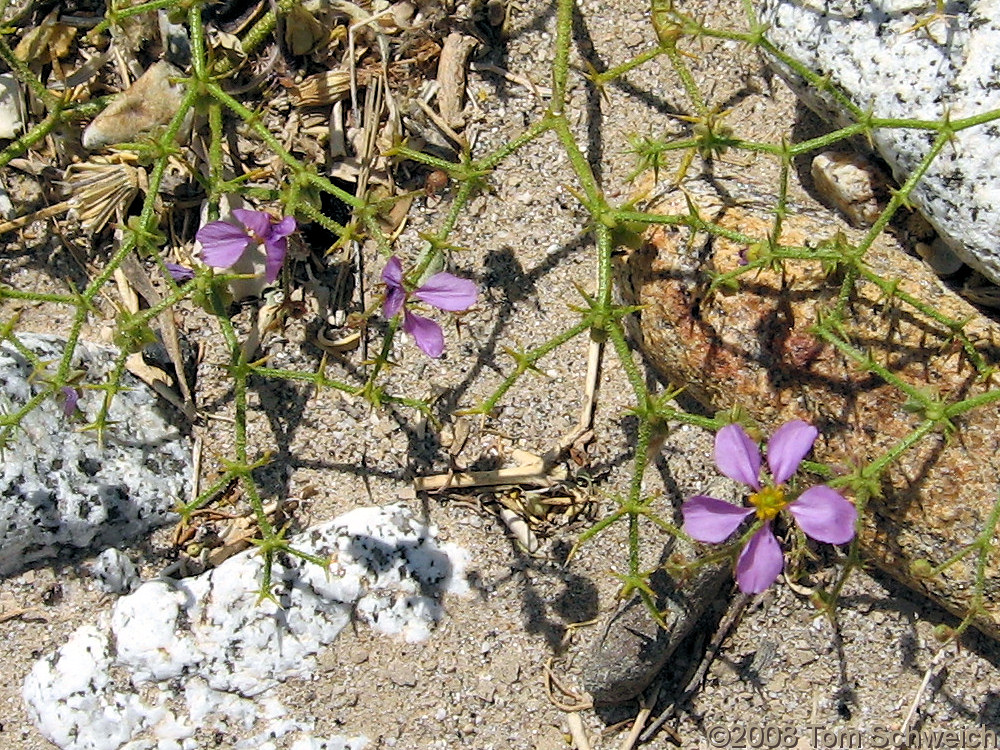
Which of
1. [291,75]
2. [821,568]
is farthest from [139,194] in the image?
[821,568]

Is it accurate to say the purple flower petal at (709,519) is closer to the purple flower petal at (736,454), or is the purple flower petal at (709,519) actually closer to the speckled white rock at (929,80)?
the purple flower petal at (736,454)

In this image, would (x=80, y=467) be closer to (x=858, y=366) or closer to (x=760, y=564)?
(x=760, y=564)

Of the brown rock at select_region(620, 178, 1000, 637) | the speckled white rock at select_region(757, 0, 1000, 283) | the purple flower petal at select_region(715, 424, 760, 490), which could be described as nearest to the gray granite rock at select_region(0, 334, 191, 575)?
the brown rock at select_region(620, 178, 1000, 637)

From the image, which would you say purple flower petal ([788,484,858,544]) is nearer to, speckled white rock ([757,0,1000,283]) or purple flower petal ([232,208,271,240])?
speckled white rock ([757,0,1000,283])

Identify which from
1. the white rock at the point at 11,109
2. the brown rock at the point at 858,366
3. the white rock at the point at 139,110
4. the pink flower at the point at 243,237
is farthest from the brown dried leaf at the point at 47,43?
the brown rock at the point at 858,366

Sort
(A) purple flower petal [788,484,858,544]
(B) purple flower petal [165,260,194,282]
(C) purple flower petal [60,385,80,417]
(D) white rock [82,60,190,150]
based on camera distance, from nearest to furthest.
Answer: (A) purple flower petal [788,484,858,544] < (C) purple flower petal [60,385,80,417] < (B) purple flower petal [165,260,194,282] < (D) white rock [82,60,190,150]

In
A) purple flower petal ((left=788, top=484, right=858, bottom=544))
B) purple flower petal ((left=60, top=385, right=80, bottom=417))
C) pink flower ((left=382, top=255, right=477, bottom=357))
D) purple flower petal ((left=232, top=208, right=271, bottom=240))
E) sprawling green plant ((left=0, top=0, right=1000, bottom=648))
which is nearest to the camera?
purple flower petal ((left=788, top=484, right=858, bottom=544))
